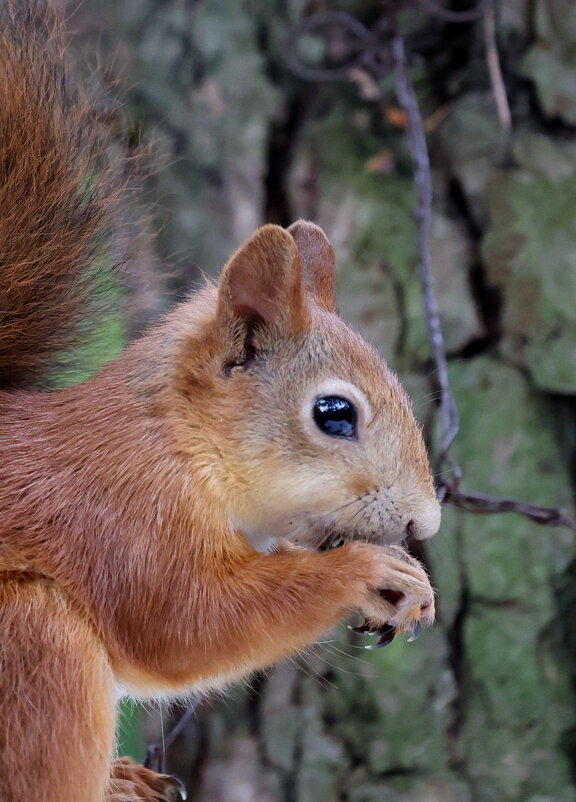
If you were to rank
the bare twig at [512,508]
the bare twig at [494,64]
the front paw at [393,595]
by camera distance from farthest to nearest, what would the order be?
the bare twig at [494,64], the bare twig at [512,508], the front paw at [393,595]

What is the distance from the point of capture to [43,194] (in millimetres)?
1231

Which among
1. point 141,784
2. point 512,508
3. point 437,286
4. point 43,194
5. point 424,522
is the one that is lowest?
point 141,784

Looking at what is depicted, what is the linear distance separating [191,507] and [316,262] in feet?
1.40

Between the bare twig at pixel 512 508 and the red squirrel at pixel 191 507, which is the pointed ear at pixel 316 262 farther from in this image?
the bare twig at pixel 512 508

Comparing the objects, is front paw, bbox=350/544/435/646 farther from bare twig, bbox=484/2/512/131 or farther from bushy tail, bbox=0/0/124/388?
bare twig, bbox=484/2/512/131

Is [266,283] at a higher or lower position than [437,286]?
higher

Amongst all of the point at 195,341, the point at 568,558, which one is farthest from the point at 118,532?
the point at 568,558

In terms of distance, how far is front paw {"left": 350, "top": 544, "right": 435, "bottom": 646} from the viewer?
3.37 ft

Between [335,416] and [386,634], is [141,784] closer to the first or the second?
[386,634]

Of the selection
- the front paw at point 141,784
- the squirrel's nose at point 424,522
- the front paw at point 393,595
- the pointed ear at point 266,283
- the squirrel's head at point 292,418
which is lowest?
the front paw at point 141,784

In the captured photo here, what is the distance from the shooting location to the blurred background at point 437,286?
187 centimetres

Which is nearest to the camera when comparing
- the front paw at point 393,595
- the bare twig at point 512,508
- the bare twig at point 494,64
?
the front paw at point 393,595

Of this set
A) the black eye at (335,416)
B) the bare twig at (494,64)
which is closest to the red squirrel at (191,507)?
the black eye at (335,416)

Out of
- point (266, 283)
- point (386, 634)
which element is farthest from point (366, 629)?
point (266, 283)
